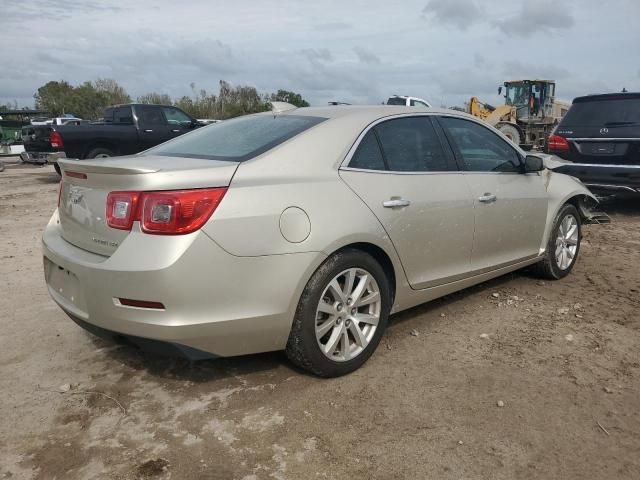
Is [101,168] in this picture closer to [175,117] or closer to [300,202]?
[300,202]

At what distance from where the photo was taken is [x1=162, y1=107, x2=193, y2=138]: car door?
12.9 m

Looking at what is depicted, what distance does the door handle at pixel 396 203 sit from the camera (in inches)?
132

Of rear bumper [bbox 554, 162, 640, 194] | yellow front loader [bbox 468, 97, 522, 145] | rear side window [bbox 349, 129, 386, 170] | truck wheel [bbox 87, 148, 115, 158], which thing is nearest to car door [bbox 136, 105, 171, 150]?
truck wheel [bbox 87, 148, 115, 158]

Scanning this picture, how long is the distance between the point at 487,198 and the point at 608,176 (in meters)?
4.70

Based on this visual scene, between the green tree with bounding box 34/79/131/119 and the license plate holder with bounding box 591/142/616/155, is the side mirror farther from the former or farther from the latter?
the green tree with bounding box 34/79/131/119

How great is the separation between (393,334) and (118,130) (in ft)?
33.2

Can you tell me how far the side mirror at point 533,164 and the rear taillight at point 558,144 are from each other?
4.16m

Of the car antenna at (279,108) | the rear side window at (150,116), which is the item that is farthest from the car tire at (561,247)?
the rear side window at (150,116)

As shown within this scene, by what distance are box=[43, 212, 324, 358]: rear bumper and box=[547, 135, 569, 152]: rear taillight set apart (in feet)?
21.5

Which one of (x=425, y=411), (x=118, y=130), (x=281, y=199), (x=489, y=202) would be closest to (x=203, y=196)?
(x=281, y=199)

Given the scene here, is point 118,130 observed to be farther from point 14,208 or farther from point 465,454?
point 465,454

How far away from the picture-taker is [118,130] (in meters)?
12.2

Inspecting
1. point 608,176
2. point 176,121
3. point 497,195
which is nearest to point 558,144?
point 608,176

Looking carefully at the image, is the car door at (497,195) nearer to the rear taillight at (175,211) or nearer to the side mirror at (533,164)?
the side mirror at (533,164)
